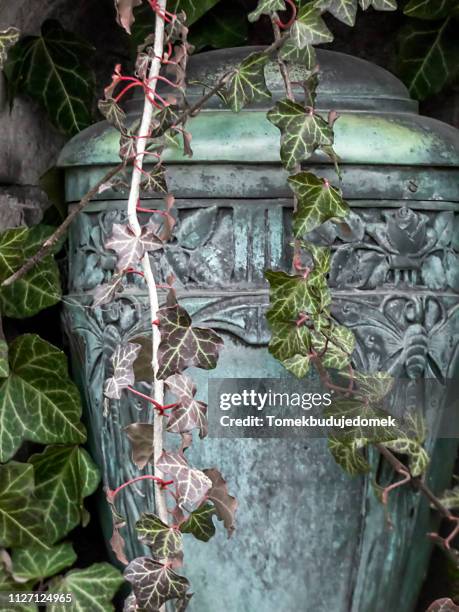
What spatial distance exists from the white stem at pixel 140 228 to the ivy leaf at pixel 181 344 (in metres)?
0.01

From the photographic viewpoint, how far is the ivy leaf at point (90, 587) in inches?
58.0

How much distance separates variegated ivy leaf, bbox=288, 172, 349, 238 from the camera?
4.01ft

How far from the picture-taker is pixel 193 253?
1.35 m

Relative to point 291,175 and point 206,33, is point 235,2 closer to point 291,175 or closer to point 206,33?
point 206,33

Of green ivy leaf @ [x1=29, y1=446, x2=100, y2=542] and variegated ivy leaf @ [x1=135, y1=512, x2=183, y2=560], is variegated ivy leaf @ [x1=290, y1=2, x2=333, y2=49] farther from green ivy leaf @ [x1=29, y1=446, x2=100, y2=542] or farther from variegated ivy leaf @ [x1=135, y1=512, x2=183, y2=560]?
green ivy leaf @ [x1=29, y1=446, x2=100, y2=542]

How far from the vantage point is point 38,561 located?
150cm

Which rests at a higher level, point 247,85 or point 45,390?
point 247,85

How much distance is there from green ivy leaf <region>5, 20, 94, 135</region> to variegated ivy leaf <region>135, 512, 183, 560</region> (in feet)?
2.62

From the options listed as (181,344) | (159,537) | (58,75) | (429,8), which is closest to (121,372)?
(181,344)

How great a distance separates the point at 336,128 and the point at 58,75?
578mm

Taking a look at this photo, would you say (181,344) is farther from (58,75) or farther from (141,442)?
(58,75)

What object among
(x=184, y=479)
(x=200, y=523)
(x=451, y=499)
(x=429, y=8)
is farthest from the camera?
(x=429, y=8)

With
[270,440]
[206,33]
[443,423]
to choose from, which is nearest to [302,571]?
[270,440]

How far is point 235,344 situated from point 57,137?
2.15ft
